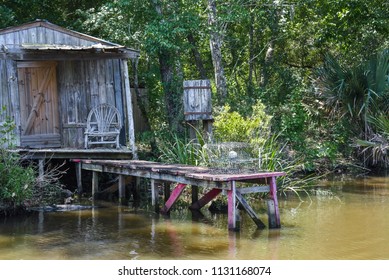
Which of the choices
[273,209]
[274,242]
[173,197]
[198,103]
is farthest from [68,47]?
[274,242]

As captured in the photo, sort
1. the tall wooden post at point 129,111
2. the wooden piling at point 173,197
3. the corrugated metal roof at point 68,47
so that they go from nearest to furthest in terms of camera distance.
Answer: the wooden piling at point 173,197 < the corrugated metal roof at point 68,47 < the tall wooden post at point 129,111

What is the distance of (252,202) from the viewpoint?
1549 centimetres

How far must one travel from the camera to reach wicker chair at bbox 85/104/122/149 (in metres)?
17.1

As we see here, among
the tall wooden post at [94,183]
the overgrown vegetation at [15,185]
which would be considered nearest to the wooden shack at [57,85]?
the tall wooden post at [94,183]

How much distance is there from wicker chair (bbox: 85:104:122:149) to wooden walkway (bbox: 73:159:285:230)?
1142mm

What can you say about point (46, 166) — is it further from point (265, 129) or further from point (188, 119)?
point (265, 129)

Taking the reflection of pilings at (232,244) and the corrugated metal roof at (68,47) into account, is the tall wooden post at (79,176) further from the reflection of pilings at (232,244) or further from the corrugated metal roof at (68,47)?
the reflection of pilings at (232,244)

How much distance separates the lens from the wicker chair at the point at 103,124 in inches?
672

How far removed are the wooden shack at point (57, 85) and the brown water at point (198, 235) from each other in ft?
10.5

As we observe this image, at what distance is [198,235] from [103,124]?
20.0 feet

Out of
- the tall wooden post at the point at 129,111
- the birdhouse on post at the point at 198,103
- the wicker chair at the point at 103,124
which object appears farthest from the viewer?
the wicker chair at the point at 103,124

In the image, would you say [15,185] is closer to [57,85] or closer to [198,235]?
[198,235]

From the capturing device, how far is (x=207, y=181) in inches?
492
